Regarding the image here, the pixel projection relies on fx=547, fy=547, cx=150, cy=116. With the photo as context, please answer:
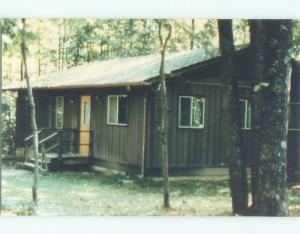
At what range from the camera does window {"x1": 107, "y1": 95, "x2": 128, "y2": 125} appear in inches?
543

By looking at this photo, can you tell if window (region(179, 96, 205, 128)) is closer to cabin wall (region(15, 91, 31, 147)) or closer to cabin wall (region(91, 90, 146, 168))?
cabin wall (region(91, 90, 146, 168))

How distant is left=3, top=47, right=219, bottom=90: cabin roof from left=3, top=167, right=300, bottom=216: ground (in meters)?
2.19

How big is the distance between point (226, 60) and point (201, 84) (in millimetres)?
4665

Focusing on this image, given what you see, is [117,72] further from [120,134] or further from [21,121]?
[21,121]

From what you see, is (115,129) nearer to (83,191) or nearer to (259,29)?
(83,191)

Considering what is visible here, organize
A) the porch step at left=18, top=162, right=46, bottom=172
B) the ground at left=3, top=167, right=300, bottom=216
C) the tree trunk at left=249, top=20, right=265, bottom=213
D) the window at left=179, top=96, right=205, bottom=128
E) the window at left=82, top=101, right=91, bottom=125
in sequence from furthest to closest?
the window at left=82, top=101, right=91, bottom=125
the window at left=179, top=96, right=205, bottom=128
the porch step at left=18, top=162, right=46, bottom=172
the ground at left=3, top=167, right=300, bottom=216
the tree trunk at left=249, top=20, right=265, bottom=213

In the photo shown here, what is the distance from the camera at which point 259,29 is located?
7.96 metres

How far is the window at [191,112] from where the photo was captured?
13219 mm

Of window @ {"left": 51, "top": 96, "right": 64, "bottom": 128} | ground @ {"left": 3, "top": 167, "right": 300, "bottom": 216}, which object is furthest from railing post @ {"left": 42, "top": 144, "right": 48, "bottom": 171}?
window @ {"left": 51, "top": 96, "right": 64, "bottom": 128}

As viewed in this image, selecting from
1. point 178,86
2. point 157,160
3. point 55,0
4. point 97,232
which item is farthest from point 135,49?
point 97,232

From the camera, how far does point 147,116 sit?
1285 cm

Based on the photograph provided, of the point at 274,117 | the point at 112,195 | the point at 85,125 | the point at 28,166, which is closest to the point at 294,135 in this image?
the point at 274,117

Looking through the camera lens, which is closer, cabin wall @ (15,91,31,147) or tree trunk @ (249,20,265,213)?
tree trunk @ (249,20,265,213)

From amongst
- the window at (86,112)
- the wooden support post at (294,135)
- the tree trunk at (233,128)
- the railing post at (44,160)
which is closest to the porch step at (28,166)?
the railing post at (44,160)
